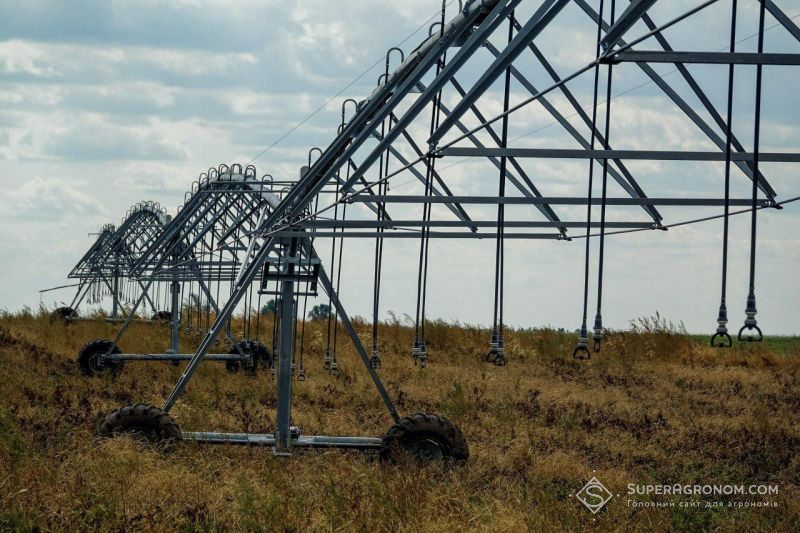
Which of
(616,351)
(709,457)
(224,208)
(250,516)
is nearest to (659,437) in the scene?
(709,457)

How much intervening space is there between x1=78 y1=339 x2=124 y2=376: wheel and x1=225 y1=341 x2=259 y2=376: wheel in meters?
1.98

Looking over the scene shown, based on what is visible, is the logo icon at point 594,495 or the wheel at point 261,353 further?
the wheel at point 261,353

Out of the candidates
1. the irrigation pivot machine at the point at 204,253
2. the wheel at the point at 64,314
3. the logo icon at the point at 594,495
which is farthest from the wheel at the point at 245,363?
the wheel at the point at 64,314

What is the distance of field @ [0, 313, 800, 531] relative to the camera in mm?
7824

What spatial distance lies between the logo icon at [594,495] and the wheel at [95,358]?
11418mm

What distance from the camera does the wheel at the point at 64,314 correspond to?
3117 cm

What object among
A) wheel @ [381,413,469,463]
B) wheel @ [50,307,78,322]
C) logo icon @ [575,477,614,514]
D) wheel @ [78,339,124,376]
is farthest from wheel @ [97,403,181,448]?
wheel @ [50,307,78,322]

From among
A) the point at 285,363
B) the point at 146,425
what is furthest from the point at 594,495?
the point at 146,425

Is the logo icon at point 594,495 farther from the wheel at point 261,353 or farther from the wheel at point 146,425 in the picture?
the wheel at point 261,353

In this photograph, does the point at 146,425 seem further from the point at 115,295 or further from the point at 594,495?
the point at 115,295

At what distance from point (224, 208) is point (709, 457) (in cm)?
909

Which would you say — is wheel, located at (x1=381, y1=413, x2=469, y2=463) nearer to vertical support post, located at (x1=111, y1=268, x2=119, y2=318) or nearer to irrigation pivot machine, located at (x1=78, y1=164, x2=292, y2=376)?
irrigation pivot machine, located at (x1=78, y1=164, x2=292, y2=376)

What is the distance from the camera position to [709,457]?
11.6 metres

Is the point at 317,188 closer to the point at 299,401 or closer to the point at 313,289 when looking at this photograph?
the point at 313,289
